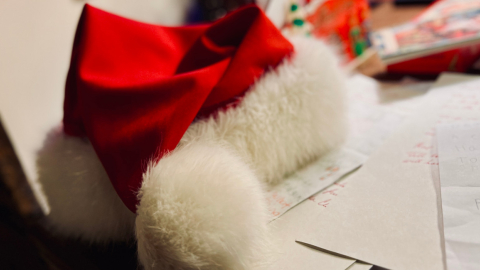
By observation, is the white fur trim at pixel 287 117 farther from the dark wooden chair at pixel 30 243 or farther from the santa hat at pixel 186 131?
the dark wooden chair at pixel 30 243

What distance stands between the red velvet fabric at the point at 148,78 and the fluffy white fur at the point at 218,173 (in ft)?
0.08

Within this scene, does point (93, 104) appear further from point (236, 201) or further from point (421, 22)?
point (421, 22)

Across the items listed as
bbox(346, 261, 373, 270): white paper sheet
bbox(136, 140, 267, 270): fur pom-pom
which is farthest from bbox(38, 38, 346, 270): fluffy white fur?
bbox(346, 261, 373, 270): white paper sheet

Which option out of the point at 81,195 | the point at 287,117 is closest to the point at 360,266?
the point at 287,117

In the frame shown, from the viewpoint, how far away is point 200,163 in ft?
1.00

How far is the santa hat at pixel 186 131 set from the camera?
0.92 ft

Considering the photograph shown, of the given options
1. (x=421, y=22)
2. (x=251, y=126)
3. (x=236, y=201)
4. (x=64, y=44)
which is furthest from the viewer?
(x=421, y=22)

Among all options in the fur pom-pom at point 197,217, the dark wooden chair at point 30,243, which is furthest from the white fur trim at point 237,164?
the dark wooden chair at point 30,243

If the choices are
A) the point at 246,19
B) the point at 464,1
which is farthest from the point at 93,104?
the point at 464,1

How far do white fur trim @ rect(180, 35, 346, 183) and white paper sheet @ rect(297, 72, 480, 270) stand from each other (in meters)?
0.09

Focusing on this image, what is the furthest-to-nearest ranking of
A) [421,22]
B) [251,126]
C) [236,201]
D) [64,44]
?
1. [421,22]
2. [64,44]
3. [251,126]
4. [236,201]

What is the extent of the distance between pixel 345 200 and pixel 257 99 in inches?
7.2

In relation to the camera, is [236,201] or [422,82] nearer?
[236,201]

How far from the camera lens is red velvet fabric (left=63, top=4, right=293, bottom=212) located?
339 mm
